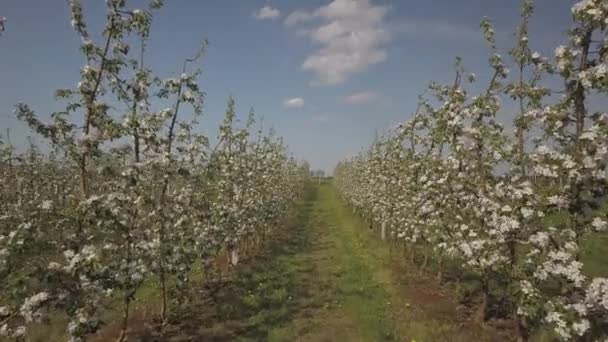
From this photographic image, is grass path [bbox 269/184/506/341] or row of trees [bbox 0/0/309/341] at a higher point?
row of trees [bbox 0/0/309/341]

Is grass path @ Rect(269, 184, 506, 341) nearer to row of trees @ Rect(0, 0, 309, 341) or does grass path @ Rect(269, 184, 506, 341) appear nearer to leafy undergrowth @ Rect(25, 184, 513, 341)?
→ leafy undergrowth @ Rect(25, 184, 513, 341)

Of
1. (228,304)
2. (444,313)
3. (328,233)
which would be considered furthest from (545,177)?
(328,233)

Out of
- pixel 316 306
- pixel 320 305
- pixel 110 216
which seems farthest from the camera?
pixel 320 305

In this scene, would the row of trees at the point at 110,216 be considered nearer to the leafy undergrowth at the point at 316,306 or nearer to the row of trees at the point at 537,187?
the leafy undergrowth at the point at 316,306

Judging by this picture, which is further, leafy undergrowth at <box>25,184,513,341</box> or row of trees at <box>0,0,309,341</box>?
leafy undergrowth at <box>25,184,513,341</box>

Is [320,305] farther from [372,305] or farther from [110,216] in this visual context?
[110,216]

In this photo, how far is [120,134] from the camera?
10594mm

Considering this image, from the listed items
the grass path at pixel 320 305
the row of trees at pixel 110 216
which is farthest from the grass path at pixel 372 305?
the row of trees at pixel 110 216

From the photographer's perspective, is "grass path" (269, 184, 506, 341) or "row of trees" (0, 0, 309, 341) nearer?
"row of trees" (0, 0, 309, 341)

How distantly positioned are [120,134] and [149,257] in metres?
3.54

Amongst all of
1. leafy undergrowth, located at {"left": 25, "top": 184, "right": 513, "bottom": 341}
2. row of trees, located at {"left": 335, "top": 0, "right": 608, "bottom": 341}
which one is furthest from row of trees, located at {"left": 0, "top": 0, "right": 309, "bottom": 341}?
row of trees, located at {"left": 335, "top": 0, "right": 608, "bottom": 341}

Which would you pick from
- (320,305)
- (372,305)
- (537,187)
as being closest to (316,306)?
(320,305)

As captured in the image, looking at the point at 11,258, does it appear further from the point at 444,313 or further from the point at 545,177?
the point at 444,313

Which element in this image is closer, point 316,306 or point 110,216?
point 110,216
